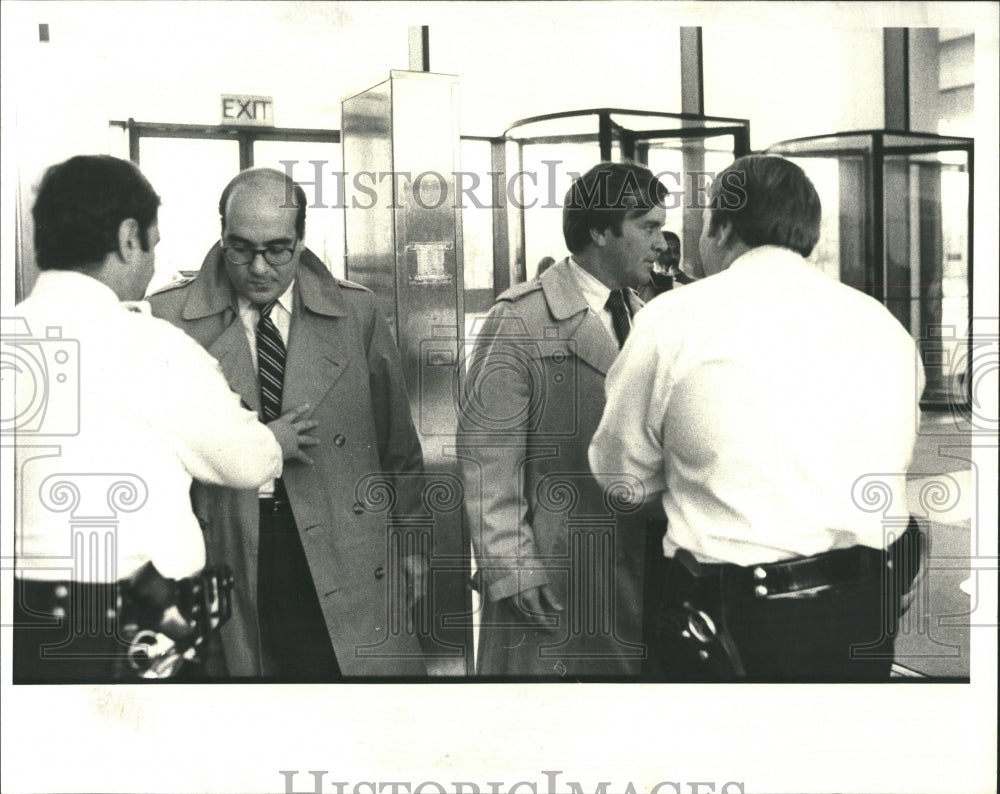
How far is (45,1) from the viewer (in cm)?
302

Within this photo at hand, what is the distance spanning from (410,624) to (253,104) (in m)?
1.29

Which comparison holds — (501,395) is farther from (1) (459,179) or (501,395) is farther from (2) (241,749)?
(2) (241,749)

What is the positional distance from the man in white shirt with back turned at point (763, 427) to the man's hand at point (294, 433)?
0.67 m

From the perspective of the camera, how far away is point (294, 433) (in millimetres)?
3043

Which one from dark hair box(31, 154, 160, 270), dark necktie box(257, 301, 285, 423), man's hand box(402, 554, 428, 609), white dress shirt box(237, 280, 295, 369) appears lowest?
man's hand box(402, 554, 428, 609)

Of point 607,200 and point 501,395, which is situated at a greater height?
point 607,200

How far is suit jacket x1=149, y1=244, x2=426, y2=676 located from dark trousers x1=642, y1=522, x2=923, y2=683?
2.12 ft

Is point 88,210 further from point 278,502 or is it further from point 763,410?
point 763,410

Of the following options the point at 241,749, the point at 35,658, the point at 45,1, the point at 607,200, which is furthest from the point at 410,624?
the point at 45,1

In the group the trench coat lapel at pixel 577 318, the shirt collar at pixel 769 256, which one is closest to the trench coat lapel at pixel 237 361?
the trench coat lapel at pixel 577 318

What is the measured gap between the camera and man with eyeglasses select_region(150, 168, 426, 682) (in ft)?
9.93

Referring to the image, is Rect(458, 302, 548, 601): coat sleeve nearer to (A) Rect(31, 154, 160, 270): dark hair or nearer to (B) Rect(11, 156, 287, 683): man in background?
(B) Rect(11, 156, 287, 683): man in background

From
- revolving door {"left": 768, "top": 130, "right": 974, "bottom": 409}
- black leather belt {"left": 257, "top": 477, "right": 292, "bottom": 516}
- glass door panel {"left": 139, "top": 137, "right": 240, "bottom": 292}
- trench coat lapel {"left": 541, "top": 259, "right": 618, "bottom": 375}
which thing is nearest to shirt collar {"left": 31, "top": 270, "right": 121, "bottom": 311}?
glass door panel {"left": 139, "top": 137, "right": 240, "bottom": 292}

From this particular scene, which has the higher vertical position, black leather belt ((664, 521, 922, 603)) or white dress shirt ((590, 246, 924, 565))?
white dress shirt ((590, 246, 924, 565))
